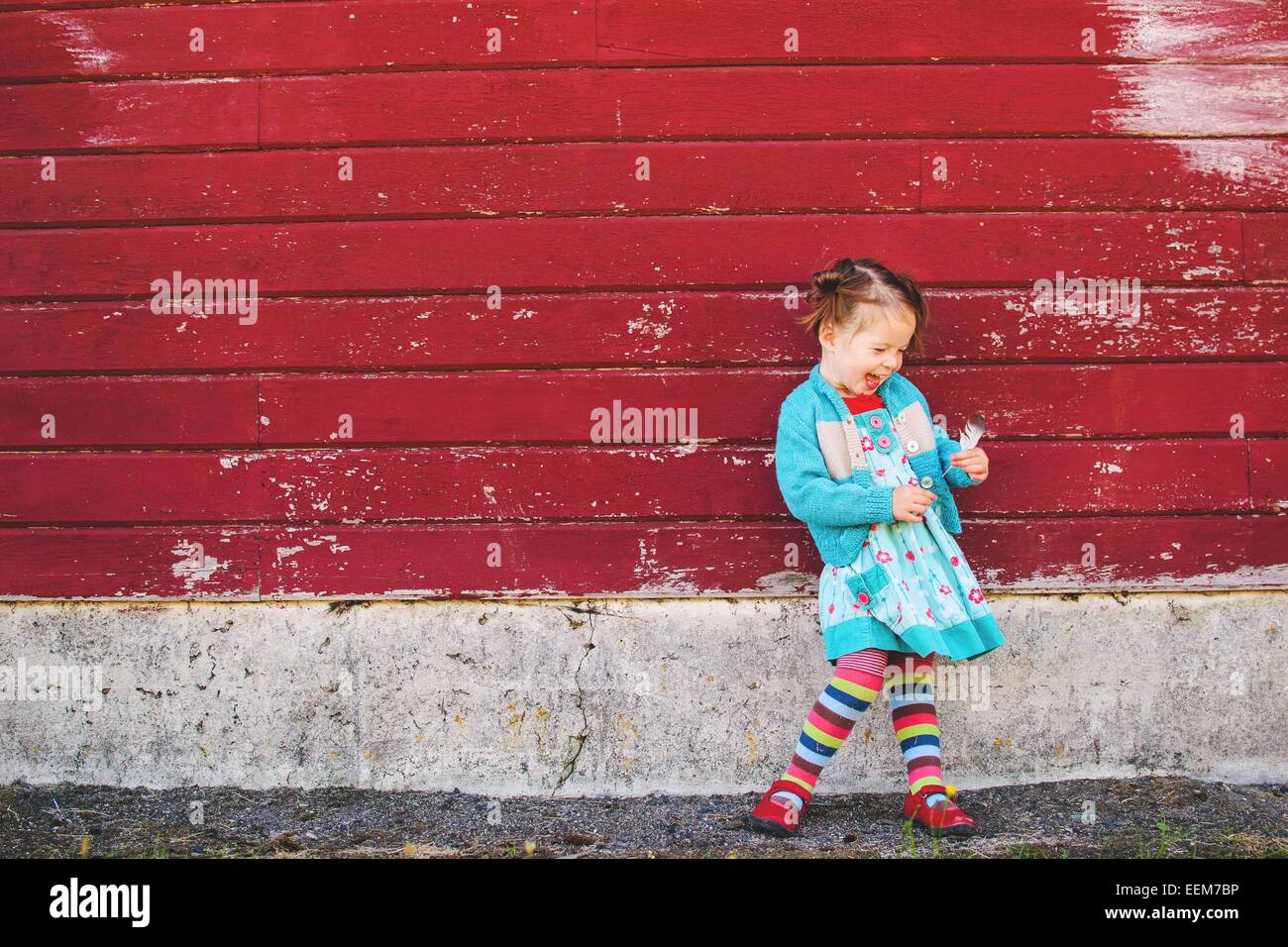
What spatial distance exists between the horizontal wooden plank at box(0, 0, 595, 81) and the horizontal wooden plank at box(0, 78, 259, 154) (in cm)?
6

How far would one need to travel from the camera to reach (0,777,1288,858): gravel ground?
3.08 meters

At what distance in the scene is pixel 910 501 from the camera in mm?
2908

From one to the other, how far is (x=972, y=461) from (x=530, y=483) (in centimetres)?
143

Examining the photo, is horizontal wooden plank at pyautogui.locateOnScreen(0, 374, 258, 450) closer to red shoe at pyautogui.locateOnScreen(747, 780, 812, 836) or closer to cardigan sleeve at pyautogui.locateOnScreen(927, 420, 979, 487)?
red shoe at pyautogui.locateOnScreen(747, 780, 812, 836)

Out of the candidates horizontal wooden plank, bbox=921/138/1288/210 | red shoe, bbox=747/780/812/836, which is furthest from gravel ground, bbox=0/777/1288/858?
horizontal wooden plank, bbox=921/138/1288/210

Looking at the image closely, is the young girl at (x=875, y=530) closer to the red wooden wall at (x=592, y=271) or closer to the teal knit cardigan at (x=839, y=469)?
the teal knit cardigan at (x=839, y=469)

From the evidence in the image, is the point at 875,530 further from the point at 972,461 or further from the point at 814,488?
the point at 972,461

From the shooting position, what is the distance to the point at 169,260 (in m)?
3.53

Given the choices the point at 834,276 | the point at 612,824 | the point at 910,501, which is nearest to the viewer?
the point at 910,501

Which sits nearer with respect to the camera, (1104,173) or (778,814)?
(778,814)

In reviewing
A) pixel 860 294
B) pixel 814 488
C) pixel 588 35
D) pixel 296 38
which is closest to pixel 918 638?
pixel 814 488

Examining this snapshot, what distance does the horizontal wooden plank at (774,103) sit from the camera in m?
3.47
